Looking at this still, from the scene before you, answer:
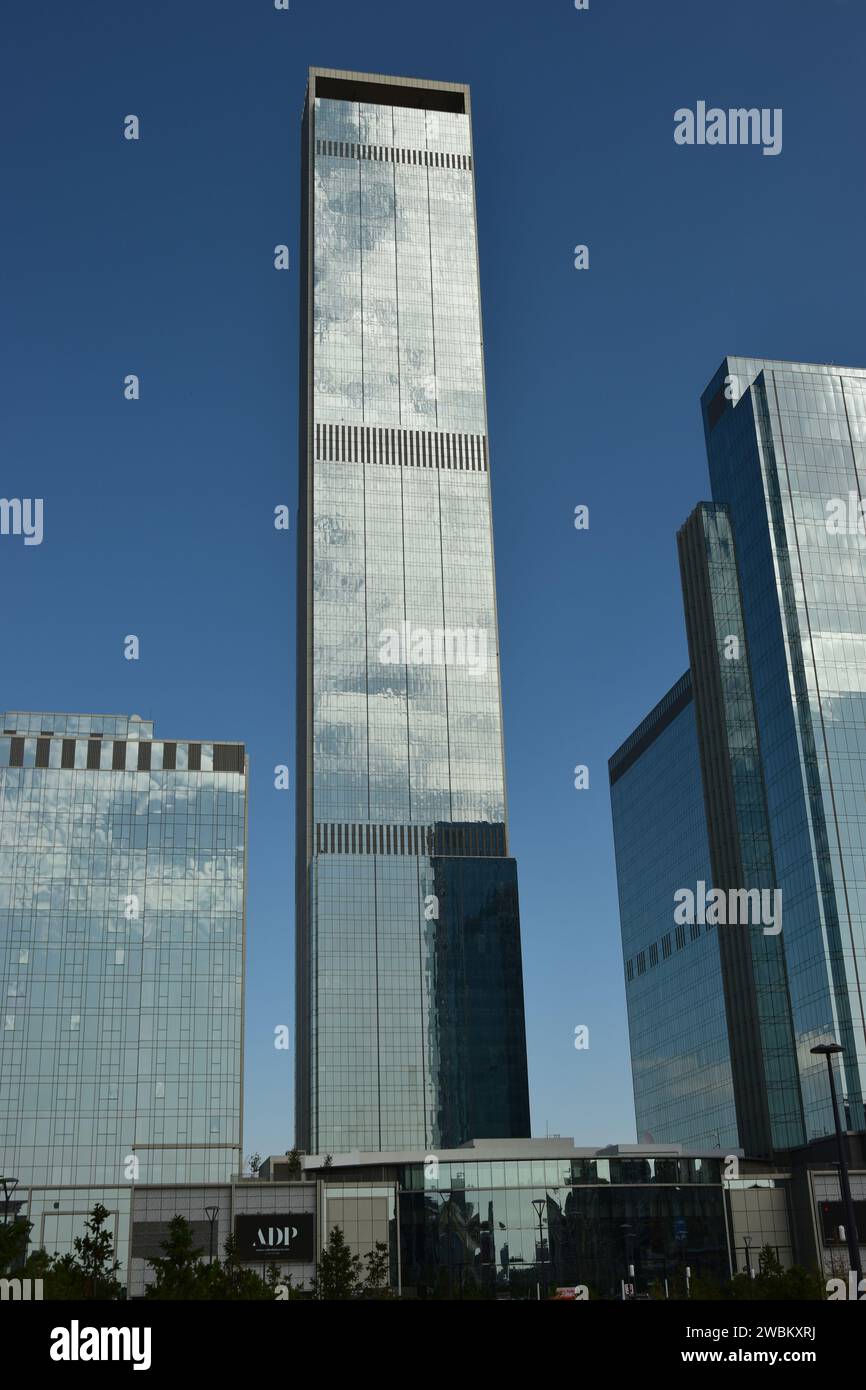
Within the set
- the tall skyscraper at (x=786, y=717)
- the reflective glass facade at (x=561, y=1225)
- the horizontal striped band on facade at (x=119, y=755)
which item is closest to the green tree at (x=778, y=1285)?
the reflective glass facade at (x=561, y=1225)

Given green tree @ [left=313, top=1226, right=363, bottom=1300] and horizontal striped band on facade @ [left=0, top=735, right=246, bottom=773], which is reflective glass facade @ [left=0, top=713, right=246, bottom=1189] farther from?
green tree @ [left=313, top=1226, right=363, bottom=1300]

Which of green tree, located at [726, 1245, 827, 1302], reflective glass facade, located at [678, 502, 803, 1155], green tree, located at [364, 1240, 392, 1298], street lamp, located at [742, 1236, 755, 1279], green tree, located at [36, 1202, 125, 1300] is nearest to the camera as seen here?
green tree, located at [726, 1245, 827, 1302]

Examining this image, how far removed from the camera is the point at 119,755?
19475 centimetres

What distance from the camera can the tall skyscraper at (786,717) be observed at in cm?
13200

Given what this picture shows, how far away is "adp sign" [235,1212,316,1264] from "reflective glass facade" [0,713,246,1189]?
69102 mm

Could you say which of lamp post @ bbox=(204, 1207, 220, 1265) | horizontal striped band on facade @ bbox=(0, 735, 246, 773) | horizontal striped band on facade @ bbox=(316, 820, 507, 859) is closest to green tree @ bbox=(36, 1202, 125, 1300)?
lamp post @ bbox=(204, 1207, 220, 1265)

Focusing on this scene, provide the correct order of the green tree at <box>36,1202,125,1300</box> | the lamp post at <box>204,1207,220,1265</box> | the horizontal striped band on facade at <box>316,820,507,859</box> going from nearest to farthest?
the green tree at <box>36,1202,125,1300</box> < the lamp post at <box>204,1207,220,1265</box> < the horizontal striped band on facade at <box>316,820,507,859</box>

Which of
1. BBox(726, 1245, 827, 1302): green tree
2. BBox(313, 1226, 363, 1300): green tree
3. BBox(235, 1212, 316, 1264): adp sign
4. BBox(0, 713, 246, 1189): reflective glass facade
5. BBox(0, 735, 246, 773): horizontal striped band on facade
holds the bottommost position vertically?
BBox(726, 1245, 827, 1302): green tree

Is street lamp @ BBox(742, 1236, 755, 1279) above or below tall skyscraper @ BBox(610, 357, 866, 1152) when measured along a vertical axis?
below

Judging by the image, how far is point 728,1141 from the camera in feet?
566

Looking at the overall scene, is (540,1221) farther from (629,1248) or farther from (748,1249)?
(748,1249)

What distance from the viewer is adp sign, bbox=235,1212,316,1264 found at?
349 feet

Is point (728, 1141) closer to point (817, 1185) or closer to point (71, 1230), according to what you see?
point (817, 1185)
